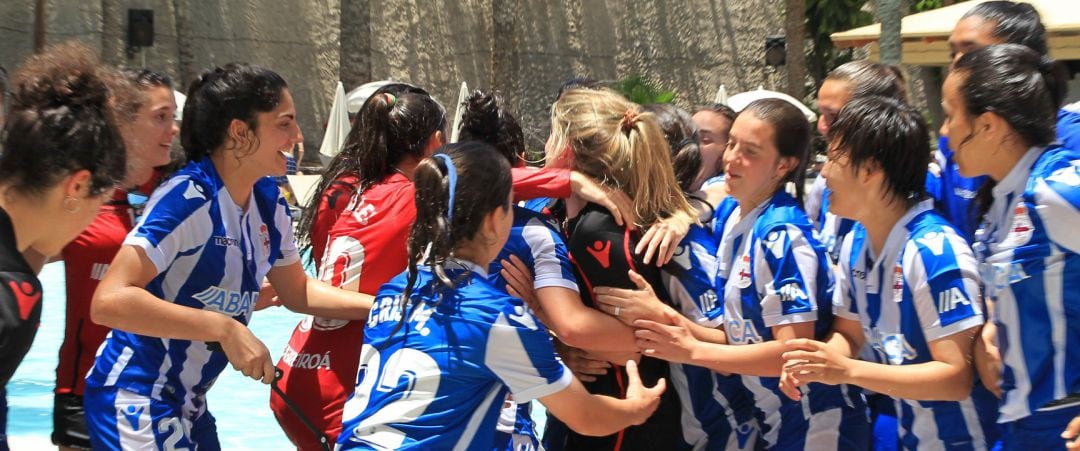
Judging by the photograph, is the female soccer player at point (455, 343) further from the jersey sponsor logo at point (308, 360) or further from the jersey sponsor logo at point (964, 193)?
the jersey sponsor logo at point (964, 193)

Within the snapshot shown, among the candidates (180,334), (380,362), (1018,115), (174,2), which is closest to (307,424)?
(180,334)

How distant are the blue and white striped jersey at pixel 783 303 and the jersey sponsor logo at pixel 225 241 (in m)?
A: 1.39

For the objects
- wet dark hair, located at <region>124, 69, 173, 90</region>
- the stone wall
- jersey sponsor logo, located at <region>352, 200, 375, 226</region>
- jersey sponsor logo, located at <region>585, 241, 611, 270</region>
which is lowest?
jersey sponsor logo, located at <region>585, 241, 611, 270</region>

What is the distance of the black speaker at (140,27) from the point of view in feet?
60.8

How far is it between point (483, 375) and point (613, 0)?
2004cm

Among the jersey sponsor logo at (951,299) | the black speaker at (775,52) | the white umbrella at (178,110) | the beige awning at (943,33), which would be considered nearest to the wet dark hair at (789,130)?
the jersey sponsor logo at (951,299)

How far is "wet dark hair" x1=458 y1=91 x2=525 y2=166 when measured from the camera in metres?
3.56

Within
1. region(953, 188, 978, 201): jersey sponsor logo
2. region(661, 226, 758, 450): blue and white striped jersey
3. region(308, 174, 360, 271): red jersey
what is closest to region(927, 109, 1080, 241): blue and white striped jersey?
region(953, 188, 978, 201): jersey sponsor logo

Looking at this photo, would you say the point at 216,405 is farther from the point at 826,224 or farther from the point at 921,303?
the point at 921,303

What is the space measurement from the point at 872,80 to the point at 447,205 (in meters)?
1.78

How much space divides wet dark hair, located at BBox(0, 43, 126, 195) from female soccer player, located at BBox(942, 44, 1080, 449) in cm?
201

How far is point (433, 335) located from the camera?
97.4 inches

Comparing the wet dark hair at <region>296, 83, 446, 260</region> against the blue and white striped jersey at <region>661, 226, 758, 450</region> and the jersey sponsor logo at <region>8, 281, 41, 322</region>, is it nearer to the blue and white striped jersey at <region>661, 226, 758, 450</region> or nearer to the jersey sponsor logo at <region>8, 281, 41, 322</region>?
the blue and white striped jersey at <region>661, 226, 758, 450</region>

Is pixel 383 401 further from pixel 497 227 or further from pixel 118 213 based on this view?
pixel 118 213
